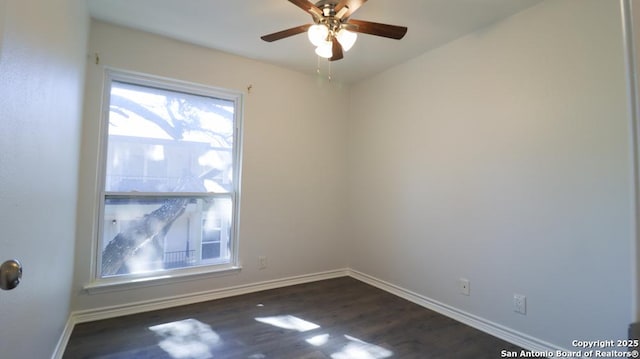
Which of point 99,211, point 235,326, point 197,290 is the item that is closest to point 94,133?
point 99,211

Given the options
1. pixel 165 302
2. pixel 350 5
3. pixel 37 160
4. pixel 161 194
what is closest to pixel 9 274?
pixel 37 160

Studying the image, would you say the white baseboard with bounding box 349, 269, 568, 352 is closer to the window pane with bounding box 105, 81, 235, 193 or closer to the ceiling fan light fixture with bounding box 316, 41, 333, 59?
the window pane with bounding box 105, 81, 235, 193

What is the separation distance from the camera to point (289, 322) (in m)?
2.57

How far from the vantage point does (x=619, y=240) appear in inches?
71.6

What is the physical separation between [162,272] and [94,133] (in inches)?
55.1

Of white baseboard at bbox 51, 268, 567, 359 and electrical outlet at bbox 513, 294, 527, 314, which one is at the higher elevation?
electrical outlet at bbox 513, 294, 527, 314

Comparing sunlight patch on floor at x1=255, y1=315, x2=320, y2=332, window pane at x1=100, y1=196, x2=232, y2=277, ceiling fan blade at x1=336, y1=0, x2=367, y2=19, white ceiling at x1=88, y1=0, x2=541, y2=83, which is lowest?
sunlight patch on floor at x1=255, y1=315, x2=320, y2=332

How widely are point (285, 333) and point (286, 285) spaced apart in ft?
3.71

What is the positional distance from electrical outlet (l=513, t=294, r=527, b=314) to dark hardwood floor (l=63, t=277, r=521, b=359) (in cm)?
26

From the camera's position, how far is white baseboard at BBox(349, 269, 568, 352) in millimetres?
2150

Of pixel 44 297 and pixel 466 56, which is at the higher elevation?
pixel 466 56

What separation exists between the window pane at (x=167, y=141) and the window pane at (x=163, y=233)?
0.15 metres

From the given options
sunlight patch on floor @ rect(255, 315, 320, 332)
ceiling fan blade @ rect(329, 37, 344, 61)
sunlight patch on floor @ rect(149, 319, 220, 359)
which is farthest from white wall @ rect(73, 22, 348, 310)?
ceiling fan blade @ rect(329, 37, 344, 61)

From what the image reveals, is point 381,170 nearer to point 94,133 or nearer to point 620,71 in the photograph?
point 620,71
